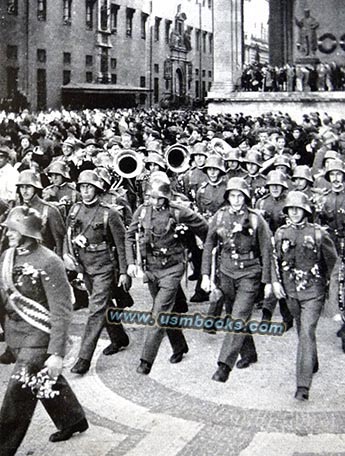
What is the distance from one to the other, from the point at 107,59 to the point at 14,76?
937 cm

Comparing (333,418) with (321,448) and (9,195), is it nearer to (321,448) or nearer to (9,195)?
(321,448)

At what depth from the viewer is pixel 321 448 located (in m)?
6.54

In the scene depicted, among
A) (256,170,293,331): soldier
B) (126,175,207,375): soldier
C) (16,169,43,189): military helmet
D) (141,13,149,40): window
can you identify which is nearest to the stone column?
(141,13,149,40): window

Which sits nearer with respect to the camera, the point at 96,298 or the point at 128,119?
the point at 96,298

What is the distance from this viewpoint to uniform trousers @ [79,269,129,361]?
27.8 ft

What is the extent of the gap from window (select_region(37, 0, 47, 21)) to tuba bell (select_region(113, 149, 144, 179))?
116 feet

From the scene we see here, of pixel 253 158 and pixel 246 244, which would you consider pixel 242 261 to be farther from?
pixel 253 158

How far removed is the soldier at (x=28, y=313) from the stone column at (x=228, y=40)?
33.7 meters

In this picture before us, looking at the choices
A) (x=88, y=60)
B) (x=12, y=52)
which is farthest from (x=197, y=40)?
(x=12, y=52)

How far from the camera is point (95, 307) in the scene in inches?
335

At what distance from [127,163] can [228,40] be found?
2818cm

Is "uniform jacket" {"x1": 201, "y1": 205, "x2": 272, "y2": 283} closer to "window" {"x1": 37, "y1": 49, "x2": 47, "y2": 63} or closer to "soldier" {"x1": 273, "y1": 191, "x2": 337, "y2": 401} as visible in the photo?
"soldier" {"x1": 273, "y1": 191, "x2": 337, "y2": 401}

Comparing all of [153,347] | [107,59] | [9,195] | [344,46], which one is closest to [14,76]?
[107,59]

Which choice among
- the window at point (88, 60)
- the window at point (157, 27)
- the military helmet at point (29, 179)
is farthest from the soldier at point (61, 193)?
the window at point (157, 27)
